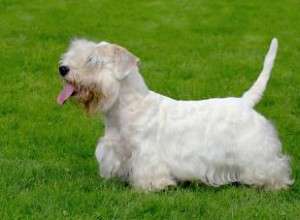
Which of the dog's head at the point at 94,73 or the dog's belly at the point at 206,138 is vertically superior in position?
the dog's head at the point at 94,73

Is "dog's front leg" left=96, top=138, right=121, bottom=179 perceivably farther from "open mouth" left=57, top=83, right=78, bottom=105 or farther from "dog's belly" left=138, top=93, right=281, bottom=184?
"open mouth" left=57, top=83, right=78, bottom=105

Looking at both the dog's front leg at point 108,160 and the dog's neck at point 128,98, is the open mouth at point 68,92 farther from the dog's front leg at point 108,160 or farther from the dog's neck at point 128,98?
the dog's front leg at point 108,160

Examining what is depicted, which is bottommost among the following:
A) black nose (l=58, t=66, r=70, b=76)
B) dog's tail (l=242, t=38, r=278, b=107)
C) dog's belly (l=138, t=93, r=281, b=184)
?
dog's belly (l=138, t=93, r=281, b=184)

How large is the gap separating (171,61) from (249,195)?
257 inches

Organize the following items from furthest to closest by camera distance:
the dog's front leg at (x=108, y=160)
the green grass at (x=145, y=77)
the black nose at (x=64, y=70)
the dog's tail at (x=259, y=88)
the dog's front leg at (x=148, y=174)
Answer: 1. the dog's tail at (x=259, y=88)
2. the dog's front leg at (x=108, y=160)
3. the dog's front leg at (x=148, y=174)
4. the black nose at (x=64, y=70)
5. the green grass at (x=145, y=77)

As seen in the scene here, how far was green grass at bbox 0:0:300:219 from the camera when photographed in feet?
20.5

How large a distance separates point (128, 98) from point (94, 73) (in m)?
0.47

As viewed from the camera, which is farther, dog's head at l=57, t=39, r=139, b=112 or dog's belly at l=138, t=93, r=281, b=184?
dog's belly at l=138, t=93, r=281, b=184

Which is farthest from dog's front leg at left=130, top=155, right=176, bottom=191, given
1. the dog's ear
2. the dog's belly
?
the dog's ear

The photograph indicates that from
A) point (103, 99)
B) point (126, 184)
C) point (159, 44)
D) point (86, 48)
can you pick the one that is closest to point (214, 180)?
point (126, 184)

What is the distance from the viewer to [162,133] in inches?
275

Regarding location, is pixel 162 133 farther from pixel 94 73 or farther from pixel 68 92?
pixel 68 92

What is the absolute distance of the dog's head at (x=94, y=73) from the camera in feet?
21.8

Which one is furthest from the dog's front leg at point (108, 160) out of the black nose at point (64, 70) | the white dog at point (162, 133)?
the black nose at point (64, 70)
